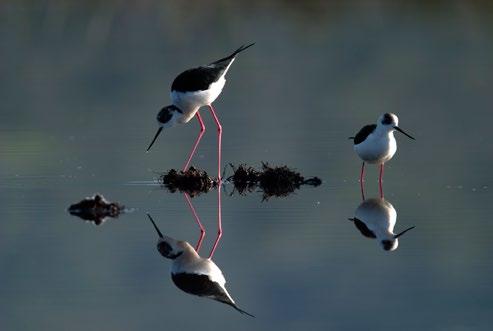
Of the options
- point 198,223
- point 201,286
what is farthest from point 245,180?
point 201,286

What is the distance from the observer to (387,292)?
20.6 feet

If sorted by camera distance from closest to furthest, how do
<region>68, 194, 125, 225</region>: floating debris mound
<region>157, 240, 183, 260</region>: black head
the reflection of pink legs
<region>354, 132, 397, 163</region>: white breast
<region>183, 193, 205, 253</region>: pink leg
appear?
1. <region>157, 240, 183, 260</region>: black head
2. <region>183, 193, 205, 253</region>: pink leg
3. <region>68, 194, 125, 225</region>: floating debris mound
4. the reflection of pink legs
5. <region>354, 132, 397, 163</region>: white breast

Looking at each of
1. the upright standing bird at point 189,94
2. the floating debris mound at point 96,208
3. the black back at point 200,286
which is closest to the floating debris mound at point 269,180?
the upright standing bird at point 189,94

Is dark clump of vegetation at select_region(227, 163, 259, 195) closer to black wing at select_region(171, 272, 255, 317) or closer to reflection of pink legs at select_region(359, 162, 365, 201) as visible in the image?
reflection of pink legs at select_region(359, 162, 365, 201)

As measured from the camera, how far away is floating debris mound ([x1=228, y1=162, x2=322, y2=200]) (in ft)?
30.1

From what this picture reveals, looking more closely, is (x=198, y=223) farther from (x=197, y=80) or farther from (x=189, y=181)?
(x=197, y=80)

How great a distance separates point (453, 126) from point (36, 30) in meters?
8.53

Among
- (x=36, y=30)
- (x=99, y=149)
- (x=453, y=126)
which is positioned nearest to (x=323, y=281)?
(x=99, y=149)

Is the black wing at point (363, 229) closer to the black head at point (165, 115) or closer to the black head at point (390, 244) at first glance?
the black head at point (390, 244)

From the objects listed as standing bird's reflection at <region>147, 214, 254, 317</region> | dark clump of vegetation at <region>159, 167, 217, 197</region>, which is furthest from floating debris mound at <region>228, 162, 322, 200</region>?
standing bird's reflection at <region>147, 214, 254, 317</region>

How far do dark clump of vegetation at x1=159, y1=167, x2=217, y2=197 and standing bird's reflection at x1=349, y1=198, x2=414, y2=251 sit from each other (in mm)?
1218

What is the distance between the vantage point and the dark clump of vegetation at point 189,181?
9.30m

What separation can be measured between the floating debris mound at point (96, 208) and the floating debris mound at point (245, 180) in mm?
927

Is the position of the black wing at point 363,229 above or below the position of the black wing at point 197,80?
below
